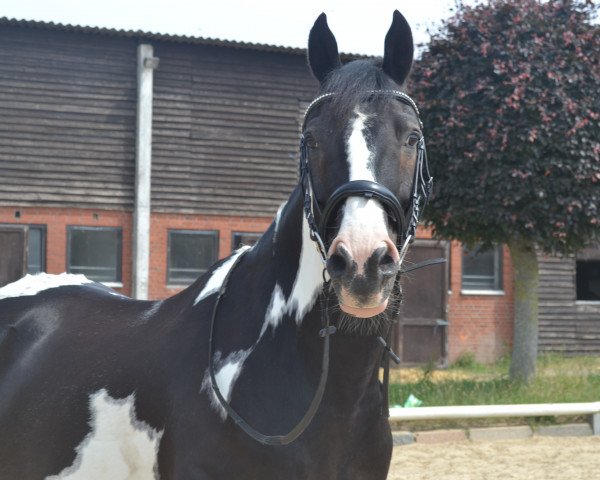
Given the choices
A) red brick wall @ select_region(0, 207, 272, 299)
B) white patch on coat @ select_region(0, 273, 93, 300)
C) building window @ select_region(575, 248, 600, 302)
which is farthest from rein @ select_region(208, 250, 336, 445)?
building window @ select_region(575, 248, 600, 302)

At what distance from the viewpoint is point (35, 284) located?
425 cm

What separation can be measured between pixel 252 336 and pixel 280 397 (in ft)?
0.85

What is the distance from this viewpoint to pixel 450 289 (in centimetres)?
1916

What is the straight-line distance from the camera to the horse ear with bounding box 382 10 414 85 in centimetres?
291

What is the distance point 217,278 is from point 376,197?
100 centimetres

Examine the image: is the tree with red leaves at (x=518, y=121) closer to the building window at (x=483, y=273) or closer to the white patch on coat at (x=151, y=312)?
the white patch on coat at (x=151, y=312)

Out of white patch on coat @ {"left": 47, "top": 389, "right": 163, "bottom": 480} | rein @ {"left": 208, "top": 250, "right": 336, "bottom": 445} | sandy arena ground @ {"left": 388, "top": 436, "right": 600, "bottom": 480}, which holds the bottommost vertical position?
sandy arena ground @ {"left": 388, "top": 436, "right": 600, "bottom": 480}

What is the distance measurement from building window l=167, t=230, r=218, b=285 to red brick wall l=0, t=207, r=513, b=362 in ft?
0.53

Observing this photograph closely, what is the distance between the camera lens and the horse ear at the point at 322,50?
117 inches

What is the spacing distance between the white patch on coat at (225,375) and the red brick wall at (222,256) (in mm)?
13737

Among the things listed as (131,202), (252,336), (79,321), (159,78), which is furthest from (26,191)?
(252,336)

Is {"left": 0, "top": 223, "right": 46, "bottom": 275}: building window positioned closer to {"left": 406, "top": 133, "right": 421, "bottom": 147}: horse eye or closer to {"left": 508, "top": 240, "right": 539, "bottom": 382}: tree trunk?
{"left": 508, "top": 240, "right": 539, "bottom": 382}: tree trunk

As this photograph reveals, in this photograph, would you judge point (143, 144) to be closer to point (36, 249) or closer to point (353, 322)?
point (36, 249)

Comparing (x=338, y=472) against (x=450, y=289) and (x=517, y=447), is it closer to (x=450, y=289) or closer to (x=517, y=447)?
(x=517, y=447)
